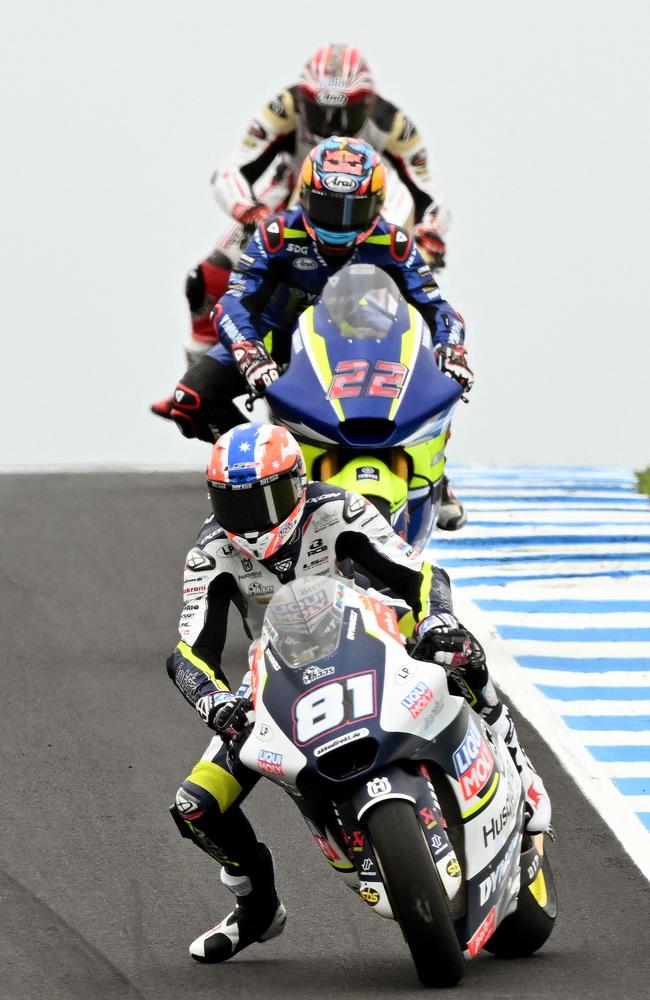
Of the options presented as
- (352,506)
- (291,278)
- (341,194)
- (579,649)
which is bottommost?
(579,649)

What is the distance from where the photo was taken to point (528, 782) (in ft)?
19.1

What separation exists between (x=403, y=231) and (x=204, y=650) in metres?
3.78

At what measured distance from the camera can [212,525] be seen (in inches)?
245

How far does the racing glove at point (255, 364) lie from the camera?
319 inches

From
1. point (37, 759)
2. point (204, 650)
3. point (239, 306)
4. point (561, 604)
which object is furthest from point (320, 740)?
point (561, 604)

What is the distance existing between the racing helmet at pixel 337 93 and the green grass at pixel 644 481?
317cm

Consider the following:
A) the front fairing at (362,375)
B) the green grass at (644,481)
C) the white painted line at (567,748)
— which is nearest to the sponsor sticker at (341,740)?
the white painted line at (567,748)

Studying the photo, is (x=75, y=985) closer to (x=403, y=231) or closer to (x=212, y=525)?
(x=212, y=525)

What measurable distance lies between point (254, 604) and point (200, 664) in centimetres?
41

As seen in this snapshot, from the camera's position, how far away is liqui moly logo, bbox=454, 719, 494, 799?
17.2 feet

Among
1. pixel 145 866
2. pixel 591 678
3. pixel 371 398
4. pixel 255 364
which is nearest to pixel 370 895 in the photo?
pixel 145 866

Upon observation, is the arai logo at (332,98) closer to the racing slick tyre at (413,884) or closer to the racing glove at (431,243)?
the racing glove at (431,243)

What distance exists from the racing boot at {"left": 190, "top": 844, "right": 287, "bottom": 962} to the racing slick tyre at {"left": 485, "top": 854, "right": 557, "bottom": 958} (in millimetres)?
671

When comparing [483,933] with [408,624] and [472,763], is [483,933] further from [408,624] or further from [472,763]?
[408,624]
